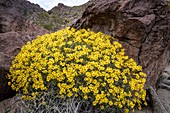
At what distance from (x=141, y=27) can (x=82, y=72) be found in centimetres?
160

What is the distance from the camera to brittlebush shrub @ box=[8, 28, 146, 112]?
4.42 meters

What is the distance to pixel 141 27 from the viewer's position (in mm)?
5332

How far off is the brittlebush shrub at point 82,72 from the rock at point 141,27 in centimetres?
32

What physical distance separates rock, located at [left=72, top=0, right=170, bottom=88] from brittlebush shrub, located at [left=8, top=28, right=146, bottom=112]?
1.04 feet

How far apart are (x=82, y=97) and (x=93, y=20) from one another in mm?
2174

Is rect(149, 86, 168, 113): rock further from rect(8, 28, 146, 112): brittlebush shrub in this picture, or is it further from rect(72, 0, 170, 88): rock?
rect(8, 28, 146, 112): brittlebush shrub

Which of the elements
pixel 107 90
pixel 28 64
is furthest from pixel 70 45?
pixel 107 90

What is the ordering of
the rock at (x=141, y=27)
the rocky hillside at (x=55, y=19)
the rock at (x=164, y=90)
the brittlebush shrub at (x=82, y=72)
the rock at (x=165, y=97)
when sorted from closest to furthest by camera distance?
the brittlebush shrub at (x=82, y=72), the rock at (x=141, y=27), the rock at (x=165, y=97), the rock at (x=164, y=90), the rocky hillside at (x=55, y=19)

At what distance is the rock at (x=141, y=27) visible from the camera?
212 inches

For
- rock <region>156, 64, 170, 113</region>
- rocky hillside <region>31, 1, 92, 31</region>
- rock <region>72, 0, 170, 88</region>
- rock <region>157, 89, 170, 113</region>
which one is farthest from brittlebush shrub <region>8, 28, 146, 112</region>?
rocky hillside <region>31, 1, 92, 31</region>

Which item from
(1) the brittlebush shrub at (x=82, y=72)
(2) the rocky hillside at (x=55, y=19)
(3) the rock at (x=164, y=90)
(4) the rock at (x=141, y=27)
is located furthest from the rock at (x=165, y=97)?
(2) the rocky hillside at (x=55, y=19)

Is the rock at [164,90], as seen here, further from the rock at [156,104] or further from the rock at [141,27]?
the rock at [141,27]

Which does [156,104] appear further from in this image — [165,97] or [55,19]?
[55,19]

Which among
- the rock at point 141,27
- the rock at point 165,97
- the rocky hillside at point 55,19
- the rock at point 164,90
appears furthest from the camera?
the rocky hillside at point 55,19
